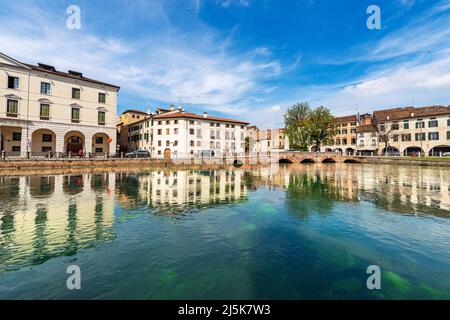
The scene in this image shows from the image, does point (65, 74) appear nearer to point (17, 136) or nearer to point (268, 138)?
point (17, 136)

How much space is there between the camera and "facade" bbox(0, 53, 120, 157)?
111ft

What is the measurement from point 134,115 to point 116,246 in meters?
70.2

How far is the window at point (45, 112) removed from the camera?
36228 mm

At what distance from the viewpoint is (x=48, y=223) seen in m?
10.4

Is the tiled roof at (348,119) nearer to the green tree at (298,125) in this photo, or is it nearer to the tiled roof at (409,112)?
the tiled roof at (409,112)

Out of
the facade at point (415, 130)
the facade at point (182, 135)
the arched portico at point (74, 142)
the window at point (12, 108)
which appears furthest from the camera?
the facade at point (415, 130)

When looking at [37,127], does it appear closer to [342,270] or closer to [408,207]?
[342,270]

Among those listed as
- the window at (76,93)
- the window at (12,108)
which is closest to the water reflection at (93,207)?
the window at (12,108)

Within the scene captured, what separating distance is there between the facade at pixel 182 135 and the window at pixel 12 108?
26.7 meters

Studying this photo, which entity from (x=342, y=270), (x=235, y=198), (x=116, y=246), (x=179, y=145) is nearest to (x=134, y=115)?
(x=179, y=145)

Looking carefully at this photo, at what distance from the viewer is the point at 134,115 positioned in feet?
234

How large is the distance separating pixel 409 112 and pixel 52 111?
90176 millimetres

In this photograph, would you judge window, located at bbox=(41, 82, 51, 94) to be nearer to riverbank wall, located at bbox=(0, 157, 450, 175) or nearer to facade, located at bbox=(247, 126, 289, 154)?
riverbank wall, located at bbox=(0, 157, 450, 175)

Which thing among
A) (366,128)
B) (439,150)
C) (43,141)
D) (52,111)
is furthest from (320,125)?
(43,141)
